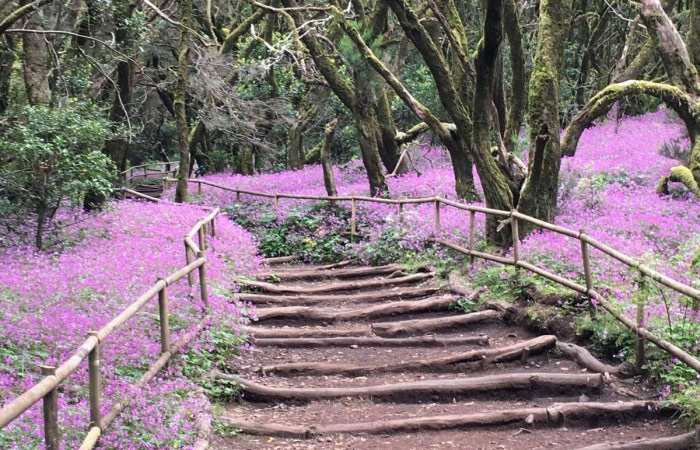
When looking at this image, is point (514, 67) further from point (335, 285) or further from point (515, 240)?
point (335, 285)

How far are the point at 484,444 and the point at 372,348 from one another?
10.4 feet

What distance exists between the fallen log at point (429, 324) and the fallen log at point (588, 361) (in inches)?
63.1

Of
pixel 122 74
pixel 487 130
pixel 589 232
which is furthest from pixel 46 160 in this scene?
pixel 589 232

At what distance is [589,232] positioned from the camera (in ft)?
31.6

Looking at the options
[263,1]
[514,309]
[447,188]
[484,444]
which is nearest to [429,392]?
[484,444]

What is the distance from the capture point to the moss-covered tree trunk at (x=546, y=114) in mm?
10070

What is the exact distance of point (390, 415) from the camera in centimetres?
639

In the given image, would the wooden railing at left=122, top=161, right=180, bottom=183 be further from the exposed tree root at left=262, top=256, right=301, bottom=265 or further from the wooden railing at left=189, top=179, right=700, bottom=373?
the wooden railing at left=189, top=179, right=700, bottom=373

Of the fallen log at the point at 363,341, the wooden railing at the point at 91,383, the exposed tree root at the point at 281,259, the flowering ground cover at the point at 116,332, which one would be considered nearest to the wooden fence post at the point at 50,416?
the wooden railing at the point at 91,383

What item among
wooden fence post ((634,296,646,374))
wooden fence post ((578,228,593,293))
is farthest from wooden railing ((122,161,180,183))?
wooden fence post ((634,296,646,374))

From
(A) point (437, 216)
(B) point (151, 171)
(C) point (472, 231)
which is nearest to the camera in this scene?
(C) point (472, 231)

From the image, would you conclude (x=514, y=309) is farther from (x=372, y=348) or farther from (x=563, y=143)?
(x=563, y=143)

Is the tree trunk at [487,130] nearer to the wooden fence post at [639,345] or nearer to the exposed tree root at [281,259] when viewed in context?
the wooden fence post at [639,345]

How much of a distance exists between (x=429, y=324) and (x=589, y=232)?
2772 millimetres
